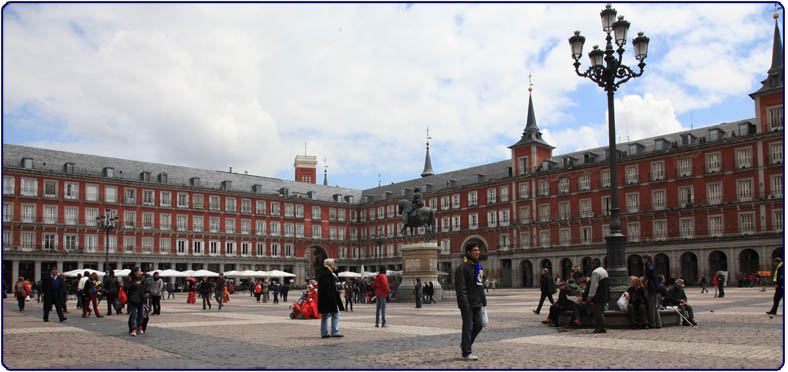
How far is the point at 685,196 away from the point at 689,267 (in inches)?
232

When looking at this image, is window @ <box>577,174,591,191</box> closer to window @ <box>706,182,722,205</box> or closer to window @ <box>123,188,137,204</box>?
window @ <box>706,182,722,205</box>

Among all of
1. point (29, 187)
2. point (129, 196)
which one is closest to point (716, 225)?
point (129, 196)

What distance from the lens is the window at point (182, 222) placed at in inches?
2790

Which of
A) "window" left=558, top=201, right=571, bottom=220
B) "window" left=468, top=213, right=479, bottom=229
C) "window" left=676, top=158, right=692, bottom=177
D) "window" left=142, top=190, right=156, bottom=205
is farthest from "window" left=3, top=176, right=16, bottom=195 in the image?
"window" left=676, top=158, right=692, bottom=177

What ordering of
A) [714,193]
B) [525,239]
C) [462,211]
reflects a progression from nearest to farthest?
[714,193] < [525,239] < [462,211]

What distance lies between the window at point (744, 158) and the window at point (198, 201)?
168 feet

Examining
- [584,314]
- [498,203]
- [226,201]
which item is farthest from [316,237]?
[584,314]

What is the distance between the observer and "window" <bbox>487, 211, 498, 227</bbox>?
7031 cm

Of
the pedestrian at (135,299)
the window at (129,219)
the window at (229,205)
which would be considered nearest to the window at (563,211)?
the window at (229,205)

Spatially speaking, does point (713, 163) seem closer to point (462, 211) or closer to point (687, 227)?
point (687, 227)

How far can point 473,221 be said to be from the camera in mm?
73125

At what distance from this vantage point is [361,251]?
86812mm

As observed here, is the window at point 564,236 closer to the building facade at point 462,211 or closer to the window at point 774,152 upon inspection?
the building facade at point 462,211

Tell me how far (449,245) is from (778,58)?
36.4m
